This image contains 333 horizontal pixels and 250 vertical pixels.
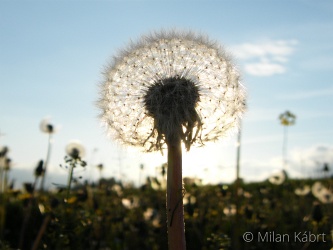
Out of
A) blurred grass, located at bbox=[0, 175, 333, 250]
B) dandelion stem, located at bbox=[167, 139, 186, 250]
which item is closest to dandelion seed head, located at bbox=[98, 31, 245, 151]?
dandelion stem, located at bbox=[167, 139, 186, 250]

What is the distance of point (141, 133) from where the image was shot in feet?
13.2

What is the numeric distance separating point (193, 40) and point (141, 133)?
871 mm

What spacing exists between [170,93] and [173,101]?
8 centimetres

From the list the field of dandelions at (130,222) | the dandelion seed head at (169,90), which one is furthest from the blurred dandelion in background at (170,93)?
the field of dandelions at (130,222)

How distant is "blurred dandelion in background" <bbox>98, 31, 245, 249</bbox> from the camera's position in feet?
12.3

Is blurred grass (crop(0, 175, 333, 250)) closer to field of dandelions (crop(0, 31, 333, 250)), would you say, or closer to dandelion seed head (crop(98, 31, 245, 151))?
field of dandelions (crop(0, 31, 333, 250))

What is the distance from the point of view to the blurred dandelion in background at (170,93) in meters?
3.74

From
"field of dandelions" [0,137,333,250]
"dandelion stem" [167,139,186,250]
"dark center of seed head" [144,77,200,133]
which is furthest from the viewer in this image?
"field of dandelions" [0,137,333,250]

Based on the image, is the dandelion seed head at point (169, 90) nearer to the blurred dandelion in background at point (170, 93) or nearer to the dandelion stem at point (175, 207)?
the blurred dandelion in background at point (170, 93)

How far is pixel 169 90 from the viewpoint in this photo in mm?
3828

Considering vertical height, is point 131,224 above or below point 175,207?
below

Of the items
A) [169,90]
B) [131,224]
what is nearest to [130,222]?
[131,224]

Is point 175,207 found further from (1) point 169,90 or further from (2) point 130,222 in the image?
(2) point 130,222

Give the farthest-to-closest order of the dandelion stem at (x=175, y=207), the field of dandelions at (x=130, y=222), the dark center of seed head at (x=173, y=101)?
the field of dandelions at (x=130, y=222) → the dark center of seed head at (x=173, y=101) → the dandelion stem at (x=175, y=207)
